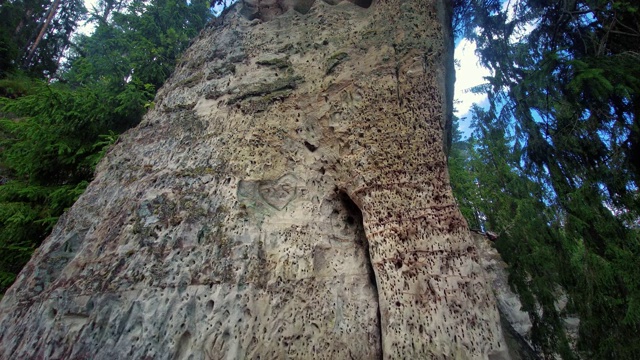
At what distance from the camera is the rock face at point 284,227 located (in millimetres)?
3709

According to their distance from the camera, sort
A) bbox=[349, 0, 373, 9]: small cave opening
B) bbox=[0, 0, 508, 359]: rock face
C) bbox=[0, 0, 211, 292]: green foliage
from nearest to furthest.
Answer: bbox=[0, 0, 508, 359]: rock face
bbox=[349, 0, 373, 9]: small cave opening
bbox=[0, 0, 211, 292]: green foliage

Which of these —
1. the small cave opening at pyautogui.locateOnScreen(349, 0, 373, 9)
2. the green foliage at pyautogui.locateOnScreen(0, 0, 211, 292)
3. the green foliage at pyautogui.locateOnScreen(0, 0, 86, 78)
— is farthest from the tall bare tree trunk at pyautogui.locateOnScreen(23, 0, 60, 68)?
the small cave opening at pyautogui.locateOnScreen(349, 0, 373, 9)

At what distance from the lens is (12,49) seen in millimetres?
15203

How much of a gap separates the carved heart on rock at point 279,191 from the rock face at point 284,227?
0.02 metres

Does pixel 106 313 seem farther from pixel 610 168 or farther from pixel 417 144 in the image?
pixel 610 168

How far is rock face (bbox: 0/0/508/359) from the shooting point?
3709 mm

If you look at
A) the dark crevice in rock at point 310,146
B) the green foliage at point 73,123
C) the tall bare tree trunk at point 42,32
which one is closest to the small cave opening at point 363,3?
the dark crevice in rock at point 310,146

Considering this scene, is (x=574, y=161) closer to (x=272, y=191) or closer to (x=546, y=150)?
(x=546, y=150)

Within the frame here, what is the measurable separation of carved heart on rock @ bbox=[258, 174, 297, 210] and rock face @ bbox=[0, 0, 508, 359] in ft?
0.05

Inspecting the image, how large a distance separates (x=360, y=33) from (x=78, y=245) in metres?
5.65

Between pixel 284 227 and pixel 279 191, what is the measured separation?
1.89ft

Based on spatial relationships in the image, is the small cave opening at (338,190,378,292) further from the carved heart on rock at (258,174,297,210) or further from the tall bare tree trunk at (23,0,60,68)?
the tall bare tree trunk at (23,0,60,68)

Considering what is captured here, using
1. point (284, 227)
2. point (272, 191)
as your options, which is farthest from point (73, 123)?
point (284, 227)

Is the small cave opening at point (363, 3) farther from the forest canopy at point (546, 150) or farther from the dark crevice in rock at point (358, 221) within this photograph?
the dark crevice in rock at point (358, 221)
